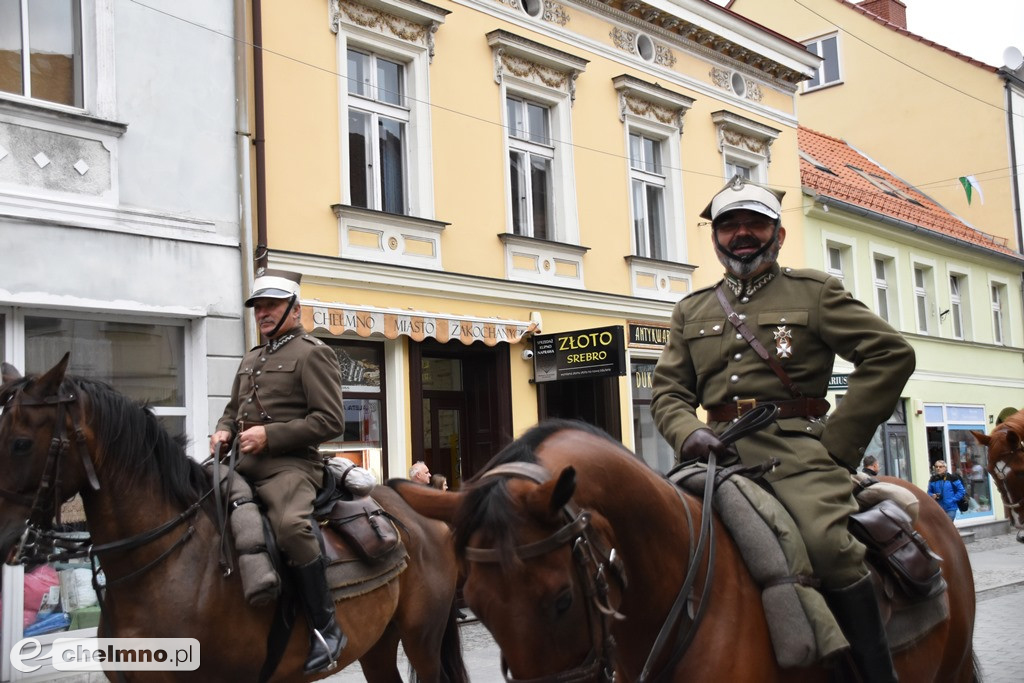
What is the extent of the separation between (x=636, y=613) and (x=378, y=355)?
31.0ft

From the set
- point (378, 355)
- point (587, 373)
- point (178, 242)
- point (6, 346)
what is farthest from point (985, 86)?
point (6, 346)

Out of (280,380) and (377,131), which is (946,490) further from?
(280,380)

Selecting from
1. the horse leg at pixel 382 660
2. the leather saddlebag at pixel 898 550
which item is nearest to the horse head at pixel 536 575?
the leather saddlebag at pixel 898 550

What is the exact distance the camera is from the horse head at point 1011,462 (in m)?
7.89

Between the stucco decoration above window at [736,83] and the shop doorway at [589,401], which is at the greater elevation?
the stucco decoration above window at [736,83]

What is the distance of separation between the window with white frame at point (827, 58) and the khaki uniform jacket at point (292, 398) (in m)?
26.1

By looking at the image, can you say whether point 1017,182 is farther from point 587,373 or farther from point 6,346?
point 6,346

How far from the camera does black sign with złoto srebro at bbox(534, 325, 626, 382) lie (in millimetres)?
13117

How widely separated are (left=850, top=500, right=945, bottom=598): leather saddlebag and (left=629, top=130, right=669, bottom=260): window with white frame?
12118mm

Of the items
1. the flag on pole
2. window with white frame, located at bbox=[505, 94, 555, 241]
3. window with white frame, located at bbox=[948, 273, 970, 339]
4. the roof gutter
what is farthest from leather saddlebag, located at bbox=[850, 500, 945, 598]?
the flag on pole

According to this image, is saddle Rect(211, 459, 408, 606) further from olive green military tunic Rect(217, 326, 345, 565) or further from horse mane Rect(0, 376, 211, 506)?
horse mane Rect(0, 376, 211, 506)

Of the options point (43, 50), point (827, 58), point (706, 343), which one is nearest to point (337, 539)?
point (706, 343)

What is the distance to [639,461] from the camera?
10.4 ft

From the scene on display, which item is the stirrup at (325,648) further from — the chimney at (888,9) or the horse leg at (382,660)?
the chimney at (888,9)
